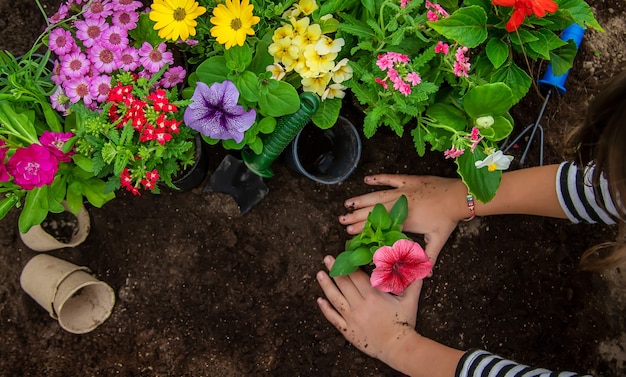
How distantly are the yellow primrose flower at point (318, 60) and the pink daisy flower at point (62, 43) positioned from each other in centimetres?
50

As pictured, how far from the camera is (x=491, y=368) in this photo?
4.52 ft

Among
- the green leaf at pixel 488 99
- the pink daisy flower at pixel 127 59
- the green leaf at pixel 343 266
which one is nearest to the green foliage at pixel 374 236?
the green leaf at pixel 343 266

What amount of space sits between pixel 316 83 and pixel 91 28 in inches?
19.6

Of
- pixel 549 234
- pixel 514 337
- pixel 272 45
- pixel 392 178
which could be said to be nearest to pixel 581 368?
pixel 514 337

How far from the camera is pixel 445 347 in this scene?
156cm

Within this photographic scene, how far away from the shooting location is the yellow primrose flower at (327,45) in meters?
1.23

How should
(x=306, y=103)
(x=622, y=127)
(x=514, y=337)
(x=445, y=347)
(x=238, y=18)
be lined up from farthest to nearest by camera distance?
(x=514, y=337) < (x=445, y=347) < (x=306, y=103) < (x=238, y=18) < (x=622, y=127)

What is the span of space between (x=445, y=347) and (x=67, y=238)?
1.07 meters

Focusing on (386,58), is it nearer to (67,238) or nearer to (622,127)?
(622,127)

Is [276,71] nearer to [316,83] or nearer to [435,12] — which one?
[316,83]

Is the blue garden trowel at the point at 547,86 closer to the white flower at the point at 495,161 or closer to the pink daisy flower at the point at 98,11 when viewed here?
the white flower at the point at 495,161

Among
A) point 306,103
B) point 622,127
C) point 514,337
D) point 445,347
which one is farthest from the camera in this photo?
point 514,337

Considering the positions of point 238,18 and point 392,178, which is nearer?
point 238,18

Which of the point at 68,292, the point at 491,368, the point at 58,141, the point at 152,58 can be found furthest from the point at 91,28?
the point at 491,368
